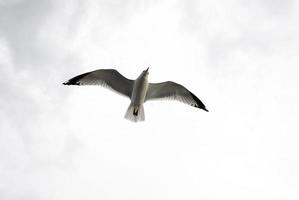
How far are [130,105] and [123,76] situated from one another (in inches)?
51.4

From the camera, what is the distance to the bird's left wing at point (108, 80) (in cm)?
2227

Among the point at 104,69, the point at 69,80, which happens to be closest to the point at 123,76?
the point at 104,69

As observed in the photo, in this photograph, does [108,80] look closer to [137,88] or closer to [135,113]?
[137,88]

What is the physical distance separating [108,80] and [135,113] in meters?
1.97

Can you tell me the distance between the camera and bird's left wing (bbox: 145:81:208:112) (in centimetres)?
2294

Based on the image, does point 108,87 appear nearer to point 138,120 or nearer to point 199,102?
point 138,120

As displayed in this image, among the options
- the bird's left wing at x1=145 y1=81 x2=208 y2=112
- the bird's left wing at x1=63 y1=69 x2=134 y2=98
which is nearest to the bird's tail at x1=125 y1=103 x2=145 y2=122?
the bird's left wing at x1=63 y1=69 x2=134 y2=98

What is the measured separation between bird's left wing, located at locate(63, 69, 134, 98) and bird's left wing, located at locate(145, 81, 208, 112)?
3.23ft

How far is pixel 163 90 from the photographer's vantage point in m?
23.1

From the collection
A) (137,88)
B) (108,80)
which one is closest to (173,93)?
(137,88)

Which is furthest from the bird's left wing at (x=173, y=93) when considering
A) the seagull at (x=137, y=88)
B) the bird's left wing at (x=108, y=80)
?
the bird's left wing at (x=108, y=80)

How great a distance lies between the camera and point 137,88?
2200 centimetres

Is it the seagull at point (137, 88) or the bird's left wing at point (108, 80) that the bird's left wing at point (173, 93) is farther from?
the bird's left wing at point (108, 80)

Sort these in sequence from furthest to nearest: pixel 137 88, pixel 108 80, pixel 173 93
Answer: pixel 173 93, pixel 108 80, pixel 137 88
